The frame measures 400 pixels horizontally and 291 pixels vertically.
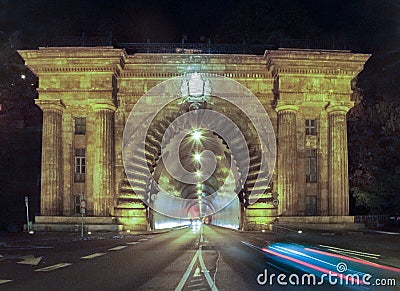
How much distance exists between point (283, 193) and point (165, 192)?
2309 centimetres

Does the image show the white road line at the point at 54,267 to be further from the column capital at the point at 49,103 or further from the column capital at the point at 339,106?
the column capital at the point at 339,106

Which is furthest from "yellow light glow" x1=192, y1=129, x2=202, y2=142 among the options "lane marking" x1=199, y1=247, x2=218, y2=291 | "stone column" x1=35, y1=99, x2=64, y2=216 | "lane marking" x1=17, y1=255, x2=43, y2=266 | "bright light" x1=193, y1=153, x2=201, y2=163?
"lane marking" x1=199, y1=247, x2=218, y2=291

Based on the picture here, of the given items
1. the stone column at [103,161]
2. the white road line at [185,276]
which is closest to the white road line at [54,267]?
the white road line at [185,276]

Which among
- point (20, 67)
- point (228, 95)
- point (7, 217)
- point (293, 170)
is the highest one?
point (20, 67)

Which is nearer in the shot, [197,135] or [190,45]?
[190,45]

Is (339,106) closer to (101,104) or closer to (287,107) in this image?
(287,107)

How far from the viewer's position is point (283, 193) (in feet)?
136

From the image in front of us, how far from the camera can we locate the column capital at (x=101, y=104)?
4138 cm

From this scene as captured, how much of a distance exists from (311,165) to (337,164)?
211 centimetres

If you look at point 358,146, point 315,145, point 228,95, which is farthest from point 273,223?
point 358,146

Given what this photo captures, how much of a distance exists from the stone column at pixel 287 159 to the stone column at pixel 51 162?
54.2ft

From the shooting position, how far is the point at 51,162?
4109cm

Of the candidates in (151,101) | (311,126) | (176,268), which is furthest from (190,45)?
(176,268)

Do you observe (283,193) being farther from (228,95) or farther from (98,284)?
(98,284)
